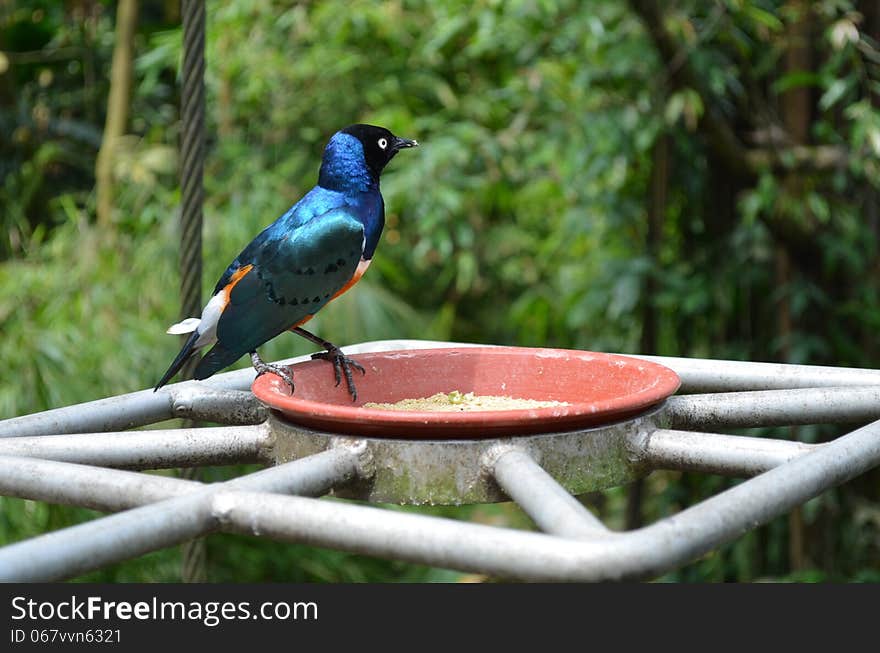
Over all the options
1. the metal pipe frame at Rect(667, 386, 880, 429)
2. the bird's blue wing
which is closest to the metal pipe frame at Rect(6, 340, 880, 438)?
the bird's blue wing

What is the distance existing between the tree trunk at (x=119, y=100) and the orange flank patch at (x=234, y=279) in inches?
108

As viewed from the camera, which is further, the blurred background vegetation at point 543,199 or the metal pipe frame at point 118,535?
the blurred background vegetation at point 543,199

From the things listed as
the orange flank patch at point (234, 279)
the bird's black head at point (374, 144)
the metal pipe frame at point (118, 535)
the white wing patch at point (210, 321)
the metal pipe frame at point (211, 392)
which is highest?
the bird's black head at point (374, 144)

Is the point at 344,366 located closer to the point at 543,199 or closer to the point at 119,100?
the point at 543,199

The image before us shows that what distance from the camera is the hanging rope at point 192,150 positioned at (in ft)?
7.42

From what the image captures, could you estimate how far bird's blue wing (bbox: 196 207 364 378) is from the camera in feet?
6.76

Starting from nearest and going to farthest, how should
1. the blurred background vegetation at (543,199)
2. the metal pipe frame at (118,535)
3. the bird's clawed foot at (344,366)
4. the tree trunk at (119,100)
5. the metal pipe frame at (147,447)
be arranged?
the metal pipe frame at (118,535) < the metal pipe frame at (147,447) < the bird's clawed foot at (344,366) < the blurred background vegetation at (543,199) < the tree trunk at (119,100)

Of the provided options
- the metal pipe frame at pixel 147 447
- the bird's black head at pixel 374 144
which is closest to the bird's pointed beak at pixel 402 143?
the bird's black head at pixel 374 144

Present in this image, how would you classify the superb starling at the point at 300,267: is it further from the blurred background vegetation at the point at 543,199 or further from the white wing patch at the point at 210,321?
the blurred background vegetation at the point at 543,199

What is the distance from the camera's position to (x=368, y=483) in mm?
1498

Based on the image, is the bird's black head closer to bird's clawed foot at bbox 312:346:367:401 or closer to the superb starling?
the superb starling

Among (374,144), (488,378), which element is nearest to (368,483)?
(488,378)

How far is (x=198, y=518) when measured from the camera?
1182mm

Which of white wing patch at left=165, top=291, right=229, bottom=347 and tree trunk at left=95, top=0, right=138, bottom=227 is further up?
tree trunk at left=95, top=0, right=138, bottom=227
